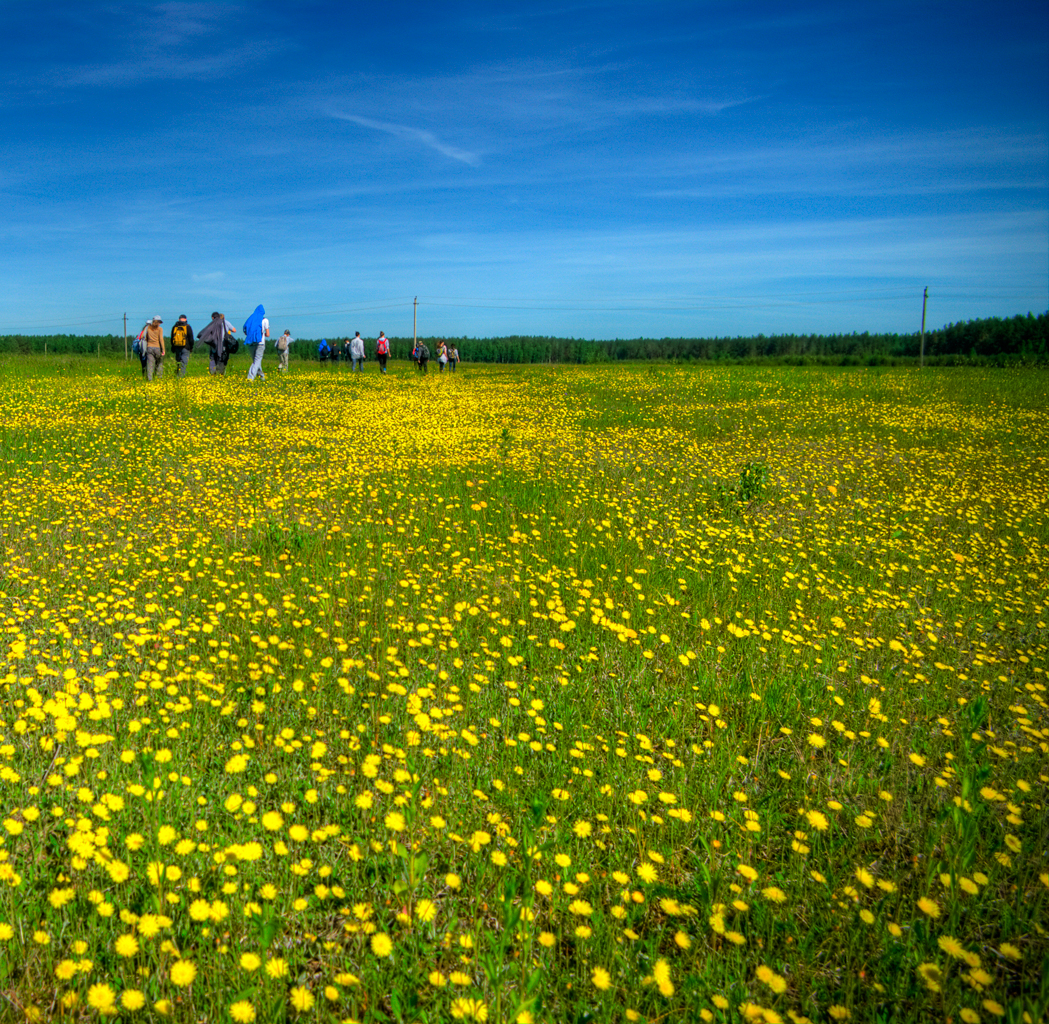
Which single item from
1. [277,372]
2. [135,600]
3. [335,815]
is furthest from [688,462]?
[277,372]

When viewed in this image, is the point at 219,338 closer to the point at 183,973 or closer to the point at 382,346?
the point at 382,346

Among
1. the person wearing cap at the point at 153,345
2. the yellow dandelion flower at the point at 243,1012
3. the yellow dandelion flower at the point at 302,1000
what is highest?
the person wearing cap at the point at 153,345

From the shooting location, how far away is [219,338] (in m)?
22.9

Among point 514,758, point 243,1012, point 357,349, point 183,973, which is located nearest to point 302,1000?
point 243,1012

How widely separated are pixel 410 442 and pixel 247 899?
10.5 meters

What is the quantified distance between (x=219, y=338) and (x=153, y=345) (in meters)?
2.48

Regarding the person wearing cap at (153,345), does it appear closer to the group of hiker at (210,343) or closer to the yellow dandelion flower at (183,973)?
the group of hiker at (210,343)

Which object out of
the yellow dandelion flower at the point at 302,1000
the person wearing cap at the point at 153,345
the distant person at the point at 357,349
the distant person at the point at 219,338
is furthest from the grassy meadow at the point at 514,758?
the distant person at the point at 357,349

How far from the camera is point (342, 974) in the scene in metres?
2.10

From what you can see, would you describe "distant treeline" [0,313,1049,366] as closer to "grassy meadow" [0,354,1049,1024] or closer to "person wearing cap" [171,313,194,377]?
"person wearing cap" [171,313,194,377]

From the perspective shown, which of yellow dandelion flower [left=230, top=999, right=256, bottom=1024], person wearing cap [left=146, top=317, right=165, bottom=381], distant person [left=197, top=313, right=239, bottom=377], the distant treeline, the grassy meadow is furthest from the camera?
the distant treeline

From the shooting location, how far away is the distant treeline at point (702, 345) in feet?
286

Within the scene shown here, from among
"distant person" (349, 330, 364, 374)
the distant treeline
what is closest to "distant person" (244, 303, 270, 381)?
"distant person" (349, 330, 364, 374)

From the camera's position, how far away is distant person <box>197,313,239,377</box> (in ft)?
74.6
